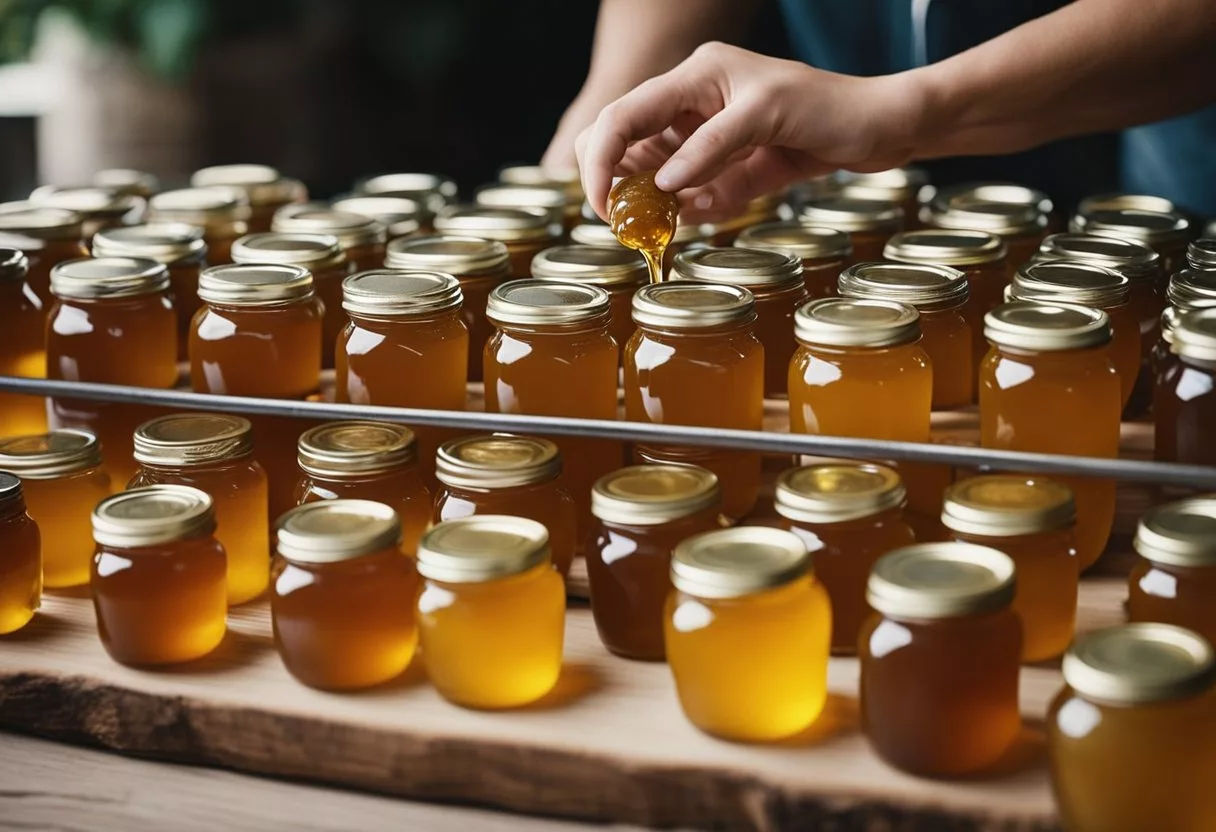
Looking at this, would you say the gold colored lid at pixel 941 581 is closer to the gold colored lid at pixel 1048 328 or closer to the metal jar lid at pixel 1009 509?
the metal jar lid at pixel 1009 509

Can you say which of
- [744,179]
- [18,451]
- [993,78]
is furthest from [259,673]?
[993,78]

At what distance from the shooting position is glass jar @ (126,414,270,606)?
4.37 feet

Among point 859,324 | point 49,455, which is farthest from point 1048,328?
point 49,455

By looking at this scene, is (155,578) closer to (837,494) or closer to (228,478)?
(228,478)

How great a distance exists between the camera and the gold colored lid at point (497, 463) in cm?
125

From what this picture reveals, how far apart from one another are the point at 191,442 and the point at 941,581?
657 millimetres

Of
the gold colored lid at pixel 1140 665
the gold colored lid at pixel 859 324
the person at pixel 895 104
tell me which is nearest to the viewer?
the gold colored lid at pixel 1140 665

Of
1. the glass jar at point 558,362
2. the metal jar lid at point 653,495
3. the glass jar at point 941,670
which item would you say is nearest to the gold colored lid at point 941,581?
the glass jar at point 941,670

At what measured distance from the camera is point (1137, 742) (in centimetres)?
95

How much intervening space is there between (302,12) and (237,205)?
74.5 inches

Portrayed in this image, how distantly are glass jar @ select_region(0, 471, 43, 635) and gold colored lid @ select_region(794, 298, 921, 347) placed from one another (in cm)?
67

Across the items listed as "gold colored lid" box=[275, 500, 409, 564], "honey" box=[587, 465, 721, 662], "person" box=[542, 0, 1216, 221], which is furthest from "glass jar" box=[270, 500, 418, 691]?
"person" box=[542, 0, 1216, 221]

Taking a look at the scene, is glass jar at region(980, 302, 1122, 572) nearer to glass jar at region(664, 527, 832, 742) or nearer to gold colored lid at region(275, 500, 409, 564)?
glass jar at region(664, 527, 832, 742)

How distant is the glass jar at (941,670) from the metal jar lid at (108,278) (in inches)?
32.4
